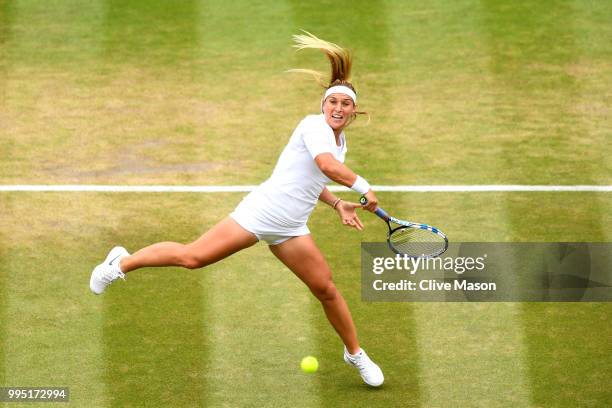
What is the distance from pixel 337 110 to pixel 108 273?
2.16m

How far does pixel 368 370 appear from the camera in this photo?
8.59m

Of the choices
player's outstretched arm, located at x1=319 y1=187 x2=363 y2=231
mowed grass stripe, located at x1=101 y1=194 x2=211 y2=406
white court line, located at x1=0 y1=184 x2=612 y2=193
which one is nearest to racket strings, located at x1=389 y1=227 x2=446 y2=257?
→ player's outstretched arm, located at x1=319 y1=187 x2=363 y2=231

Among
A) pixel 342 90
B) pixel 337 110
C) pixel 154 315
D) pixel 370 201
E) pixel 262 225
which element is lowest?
pixel 154 315

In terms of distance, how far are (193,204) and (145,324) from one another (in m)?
2.23

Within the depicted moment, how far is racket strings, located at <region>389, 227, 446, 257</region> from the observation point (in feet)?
29.2

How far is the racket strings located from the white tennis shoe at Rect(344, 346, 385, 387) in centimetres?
86

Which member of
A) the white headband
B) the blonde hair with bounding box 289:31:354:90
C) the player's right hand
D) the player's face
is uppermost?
the blonde hair with bounding box 289:31:354:90

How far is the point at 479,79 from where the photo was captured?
13.8m

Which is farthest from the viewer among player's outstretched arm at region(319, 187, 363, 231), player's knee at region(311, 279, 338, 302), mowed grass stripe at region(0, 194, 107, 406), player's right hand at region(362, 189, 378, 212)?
mowed grass stripe at region(0, 194, 107, 406)

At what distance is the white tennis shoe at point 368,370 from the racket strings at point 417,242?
0.86 m

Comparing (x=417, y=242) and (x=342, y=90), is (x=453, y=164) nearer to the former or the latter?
(x=417, y=242)

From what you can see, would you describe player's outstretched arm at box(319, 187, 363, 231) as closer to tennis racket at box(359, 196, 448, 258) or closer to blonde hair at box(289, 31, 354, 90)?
tennis racket at box(359, 196, 448, 258)

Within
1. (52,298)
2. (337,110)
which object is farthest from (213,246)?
(52,298)

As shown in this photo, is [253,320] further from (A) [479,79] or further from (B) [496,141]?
(A) [479,79]
